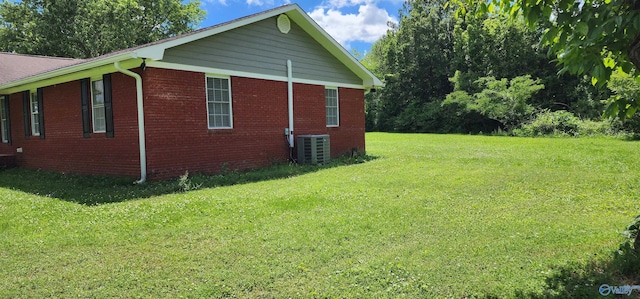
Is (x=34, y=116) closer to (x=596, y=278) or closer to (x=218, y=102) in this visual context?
(x=218, y=102)

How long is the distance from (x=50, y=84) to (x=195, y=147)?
506 centimetres

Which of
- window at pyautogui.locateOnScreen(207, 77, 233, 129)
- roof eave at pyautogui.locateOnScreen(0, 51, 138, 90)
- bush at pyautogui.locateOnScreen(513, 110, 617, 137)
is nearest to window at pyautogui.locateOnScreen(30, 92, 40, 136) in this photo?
roof eave at pyautogui.locateOnScreen(0, 51, 138, 90)

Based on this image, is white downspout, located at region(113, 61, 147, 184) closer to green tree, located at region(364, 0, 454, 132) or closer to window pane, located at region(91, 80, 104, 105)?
window pane, located at region(91, 80, 104, 105)

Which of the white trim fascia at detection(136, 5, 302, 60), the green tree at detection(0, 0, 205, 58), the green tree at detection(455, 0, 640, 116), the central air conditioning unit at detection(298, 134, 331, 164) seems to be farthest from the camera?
the green tree at detection(0, 0, 205, 58)

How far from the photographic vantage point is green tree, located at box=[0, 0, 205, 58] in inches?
1083

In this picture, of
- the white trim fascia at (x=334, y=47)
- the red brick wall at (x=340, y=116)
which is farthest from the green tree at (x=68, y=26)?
the red brick wall at (x=340, y=116)

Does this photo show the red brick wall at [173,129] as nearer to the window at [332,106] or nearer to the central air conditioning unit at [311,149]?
the window at [332,106]

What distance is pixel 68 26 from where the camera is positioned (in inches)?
1119

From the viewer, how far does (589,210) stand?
5.60m

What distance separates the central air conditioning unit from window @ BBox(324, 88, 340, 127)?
1.74 metres

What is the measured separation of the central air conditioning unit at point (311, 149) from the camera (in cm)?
1180

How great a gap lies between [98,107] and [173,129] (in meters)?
2.26

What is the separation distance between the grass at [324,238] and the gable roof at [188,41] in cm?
276

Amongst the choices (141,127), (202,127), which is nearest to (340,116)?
(202,127)
